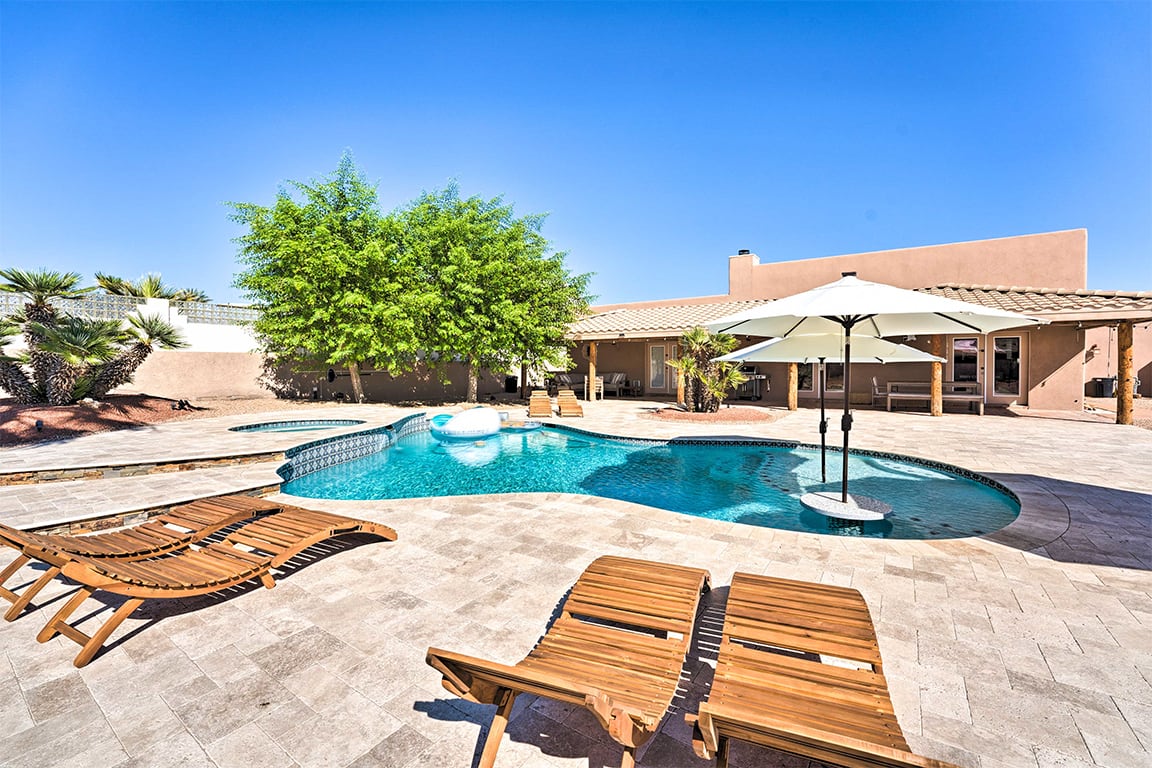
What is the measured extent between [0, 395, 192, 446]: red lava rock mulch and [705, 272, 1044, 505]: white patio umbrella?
13755 mm

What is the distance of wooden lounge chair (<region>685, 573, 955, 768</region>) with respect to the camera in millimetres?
1588

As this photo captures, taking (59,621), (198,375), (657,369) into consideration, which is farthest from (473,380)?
(59,621)

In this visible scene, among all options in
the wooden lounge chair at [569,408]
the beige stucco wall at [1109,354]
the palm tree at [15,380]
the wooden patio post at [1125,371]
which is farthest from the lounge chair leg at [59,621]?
the beige stucco wall at [1109,354]

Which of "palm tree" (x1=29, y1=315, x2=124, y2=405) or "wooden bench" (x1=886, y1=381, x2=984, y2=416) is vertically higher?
"palm tree" (x1=29, y1=315, x2=124, y2=405)

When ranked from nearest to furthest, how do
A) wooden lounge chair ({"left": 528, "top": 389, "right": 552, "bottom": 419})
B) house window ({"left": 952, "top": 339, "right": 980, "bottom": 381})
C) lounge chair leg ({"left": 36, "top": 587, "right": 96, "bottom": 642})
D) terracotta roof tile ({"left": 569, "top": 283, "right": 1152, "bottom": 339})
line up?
lounge chair leg ({"left": 36, "top": 587, "right": 96, "bottom": 642}) → terracotta roof tile ({"left": 569, "top": 283, "right": 1152, "bottom": 339}) → wooden lounge chair ({"left": 528, "top": 389, "right": 552, "bottom": 419}) → house window ({"left": 952, "top": 339, "right": 980, "bottom": 381})

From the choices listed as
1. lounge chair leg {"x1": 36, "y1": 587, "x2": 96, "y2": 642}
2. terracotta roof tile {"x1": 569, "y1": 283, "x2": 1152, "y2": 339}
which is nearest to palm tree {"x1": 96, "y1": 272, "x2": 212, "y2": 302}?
terracotta roof tile {"x1": 569, "y1": 283, "x2": 1152, "y2": 339}

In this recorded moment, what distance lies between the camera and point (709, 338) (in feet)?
47.7

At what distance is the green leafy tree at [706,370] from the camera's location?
14384 millimetres

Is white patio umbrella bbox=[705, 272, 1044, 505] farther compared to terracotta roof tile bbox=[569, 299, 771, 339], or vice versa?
terracotta roof tile bbox=[569, 299, 771, 339]

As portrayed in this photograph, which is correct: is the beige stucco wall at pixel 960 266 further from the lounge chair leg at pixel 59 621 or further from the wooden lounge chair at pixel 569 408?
the lounge chair leg at pixel 59 621

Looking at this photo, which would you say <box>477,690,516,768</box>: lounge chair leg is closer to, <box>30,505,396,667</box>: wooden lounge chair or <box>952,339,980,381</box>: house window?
<box>30,505,396,667</box>: wooden lounge chair

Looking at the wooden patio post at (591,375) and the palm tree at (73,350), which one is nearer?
the palm tree at (73,350)

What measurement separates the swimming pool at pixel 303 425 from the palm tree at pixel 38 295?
4.97 metres

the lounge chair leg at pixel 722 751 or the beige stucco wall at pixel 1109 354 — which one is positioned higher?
the beige stucco wall at pixel 1109 354
